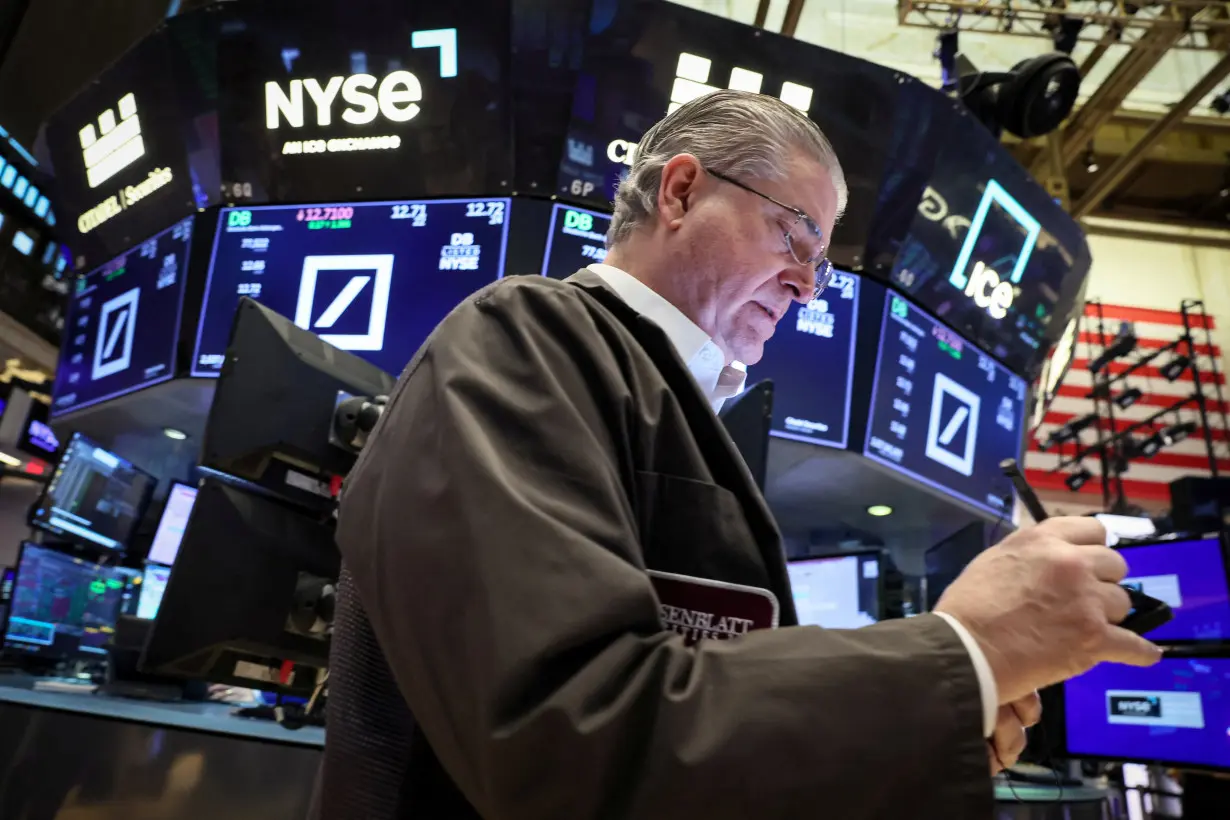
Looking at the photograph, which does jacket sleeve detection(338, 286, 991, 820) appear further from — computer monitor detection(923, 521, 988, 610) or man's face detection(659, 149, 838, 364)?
computer monitor detection(923, 521, 988, 610)

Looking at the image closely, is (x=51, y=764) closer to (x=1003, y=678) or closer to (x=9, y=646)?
(x=1003, y=678)

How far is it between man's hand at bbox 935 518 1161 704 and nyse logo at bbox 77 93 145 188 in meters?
4.30

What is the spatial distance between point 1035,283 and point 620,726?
180 inches

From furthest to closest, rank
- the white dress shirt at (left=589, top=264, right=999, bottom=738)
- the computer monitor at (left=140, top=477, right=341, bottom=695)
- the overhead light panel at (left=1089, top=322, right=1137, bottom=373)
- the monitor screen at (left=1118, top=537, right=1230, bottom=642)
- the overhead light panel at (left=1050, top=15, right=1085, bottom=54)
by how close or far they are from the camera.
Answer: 1. the overhead light panel at (left=1089, top=322, right=1137, bottom=373)
2. the overhead light panel at (left=1050, top=15, right=1085, bottom=54)
3. the monitor screen at (left=1118, top=537, right=1230, bottom=642)
4. the computer monitor at (left=140, top=477, right=341, bottom=695)
5. the white dress shirt at (left=589, top=264, right=999, bottom=738)

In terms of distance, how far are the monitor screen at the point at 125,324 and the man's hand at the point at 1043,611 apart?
3702 millimetres

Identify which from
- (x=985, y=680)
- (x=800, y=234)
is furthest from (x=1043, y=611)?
(x=800, y=234)

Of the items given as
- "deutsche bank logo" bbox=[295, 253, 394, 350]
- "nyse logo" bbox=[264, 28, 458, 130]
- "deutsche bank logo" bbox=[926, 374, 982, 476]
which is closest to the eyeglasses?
"deutsche bank logo" bbox=[295, 253, 394, 350]

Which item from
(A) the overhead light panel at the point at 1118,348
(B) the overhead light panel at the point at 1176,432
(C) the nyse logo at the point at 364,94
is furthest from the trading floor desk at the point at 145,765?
(B) the overhead light panel at the point at 1176,432

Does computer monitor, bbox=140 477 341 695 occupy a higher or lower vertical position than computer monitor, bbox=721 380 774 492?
lower

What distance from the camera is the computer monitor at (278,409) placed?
5.22 feet

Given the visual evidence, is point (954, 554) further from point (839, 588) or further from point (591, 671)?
point (591, 671)

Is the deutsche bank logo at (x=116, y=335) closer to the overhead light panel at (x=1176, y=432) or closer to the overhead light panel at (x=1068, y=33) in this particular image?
the overhead light panel at (x=1068, y=33)

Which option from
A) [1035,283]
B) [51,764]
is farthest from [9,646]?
[1035,283]

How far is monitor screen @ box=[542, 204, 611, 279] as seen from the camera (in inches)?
133
